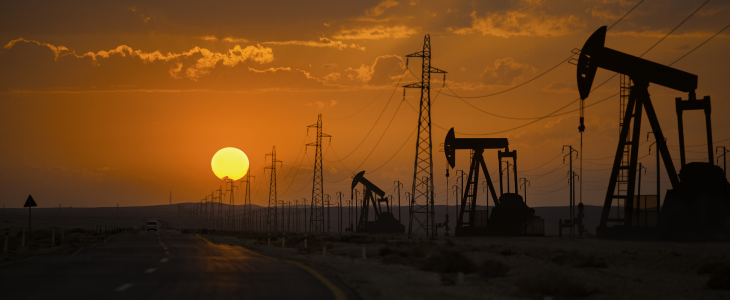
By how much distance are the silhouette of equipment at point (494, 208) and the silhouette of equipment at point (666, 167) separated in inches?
853

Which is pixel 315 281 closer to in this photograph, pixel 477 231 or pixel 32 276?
pixel 32 276

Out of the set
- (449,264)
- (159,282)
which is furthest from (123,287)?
(449,264)

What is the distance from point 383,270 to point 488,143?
5917cm

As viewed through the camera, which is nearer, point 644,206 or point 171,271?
point 171,271

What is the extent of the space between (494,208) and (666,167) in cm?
2878

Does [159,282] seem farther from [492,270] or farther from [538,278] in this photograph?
[492,270]

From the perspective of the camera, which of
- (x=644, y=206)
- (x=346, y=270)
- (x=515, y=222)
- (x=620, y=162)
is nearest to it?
(x=346, y=270)

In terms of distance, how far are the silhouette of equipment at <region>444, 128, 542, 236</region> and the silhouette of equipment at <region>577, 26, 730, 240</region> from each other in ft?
71.1

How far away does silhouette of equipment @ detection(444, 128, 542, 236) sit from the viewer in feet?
266

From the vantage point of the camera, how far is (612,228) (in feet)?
196

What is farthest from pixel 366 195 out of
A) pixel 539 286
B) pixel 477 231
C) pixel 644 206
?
pixel 539 286

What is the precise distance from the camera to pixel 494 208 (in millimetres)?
83438

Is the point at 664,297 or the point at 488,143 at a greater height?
the point at 488,143

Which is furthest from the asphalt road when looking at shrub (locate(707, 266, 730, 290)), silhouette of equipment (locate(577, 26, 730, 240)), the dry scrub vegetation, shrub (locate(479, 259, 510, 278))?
silhouette of equipment (locate(577, 26, 730, 240))
